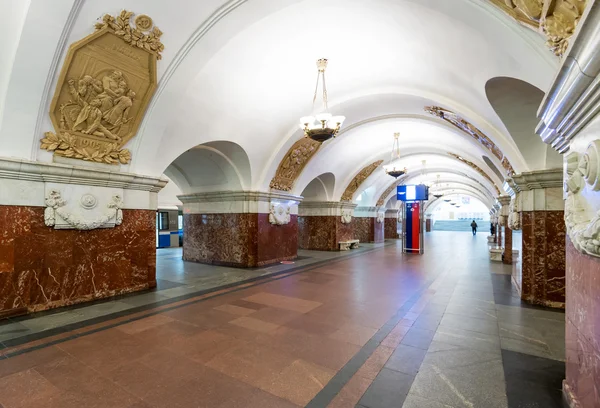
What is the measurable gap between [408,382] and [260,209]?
634 centimetres

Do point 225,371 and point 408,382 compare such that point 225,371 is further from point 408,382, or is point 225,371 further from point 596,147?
point 596,147

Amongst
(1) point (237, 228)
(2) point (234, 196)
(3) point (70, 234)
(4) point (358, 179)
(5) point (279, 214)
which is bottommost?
(1) point (237, 228)

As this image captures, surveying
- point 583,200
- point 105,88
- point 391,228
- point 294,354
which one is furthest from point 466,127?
point 391,228

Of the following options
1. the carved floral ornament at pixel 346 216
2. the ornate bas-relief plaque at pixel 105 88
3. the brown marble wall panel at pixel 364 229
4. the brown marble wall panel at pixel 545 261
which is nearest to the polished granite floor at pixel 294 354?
the brown marble wall panel at pixel 545 261

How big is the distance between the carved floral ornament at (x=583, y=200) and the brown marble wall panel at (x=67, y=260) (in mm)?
5635

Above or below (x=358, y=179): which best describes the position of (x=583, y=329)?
→ below

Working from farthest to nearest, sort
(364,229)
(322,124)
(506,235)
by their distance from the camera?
(364,229), (506,235), (322,124)

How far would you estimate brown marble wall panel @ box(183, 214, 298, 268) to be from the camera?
8109 mm

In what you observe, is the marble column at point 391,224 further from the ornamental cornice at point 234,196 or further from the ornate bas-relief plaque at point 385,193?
the ornamental cornice at point 234,196

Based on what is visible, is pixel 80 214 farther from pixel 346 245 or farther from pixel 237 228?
pixel 346 245

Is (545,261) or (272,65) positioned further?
(272,65)

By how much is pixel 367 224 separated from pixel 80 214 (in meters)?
13.9

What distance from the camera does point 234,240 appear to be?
820 centimetres

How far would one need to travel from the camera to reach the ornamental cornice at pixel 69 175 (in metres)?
3.93
